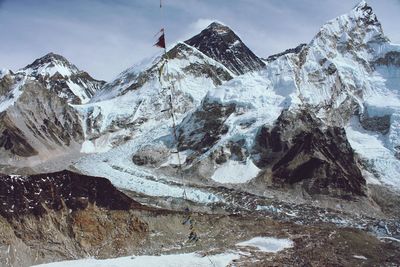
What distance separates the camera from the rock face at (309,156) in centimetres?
11444

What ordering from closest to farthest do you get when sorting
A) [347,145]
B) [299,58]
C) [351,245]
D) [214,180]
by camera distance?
[351,245], [214,180], [347,145], [299,58]

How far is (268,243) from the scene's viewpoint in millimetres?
70750

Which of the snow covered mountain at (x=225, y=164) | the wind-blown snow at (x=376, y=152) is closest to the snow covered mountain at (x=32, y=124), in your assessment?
the snow covered mountain at (x=225, y=164)

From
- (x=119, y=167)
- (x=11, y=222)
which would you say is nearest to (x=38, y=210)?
(x=11, y=222)

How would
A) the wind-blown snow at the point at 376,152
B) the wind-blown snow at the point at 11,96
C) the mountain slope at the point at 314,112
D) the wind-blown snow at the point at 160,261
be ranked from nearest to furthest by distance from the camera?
1. the wind-blown snow at the point at 160,261
2. the mountain slope at the point at 314,112
3. the wind-blown snow at the point at 376,152
4. the wind-blown snow at the point at 11,96

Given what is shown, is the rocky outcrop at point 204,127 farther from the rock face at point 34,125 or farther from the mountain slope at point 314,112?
the rock face at point 34,125

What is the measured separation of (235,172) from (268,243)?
5199cm

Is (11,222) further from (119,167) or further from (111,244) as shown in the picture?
(119,167)

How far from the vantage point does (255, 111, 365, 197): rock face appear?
114 metres

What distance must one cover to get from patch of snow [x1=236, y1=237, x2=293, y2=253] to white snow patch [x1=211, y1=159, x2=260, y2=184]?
45.9 meters

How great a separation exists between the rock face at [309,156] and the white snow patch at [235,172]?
8.31ft

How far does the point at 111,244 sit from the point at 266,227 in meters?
23.8

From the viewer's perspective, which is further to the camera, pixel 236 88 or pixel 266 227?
pixel 236 88

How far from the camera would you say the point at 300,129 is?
13188 cm
